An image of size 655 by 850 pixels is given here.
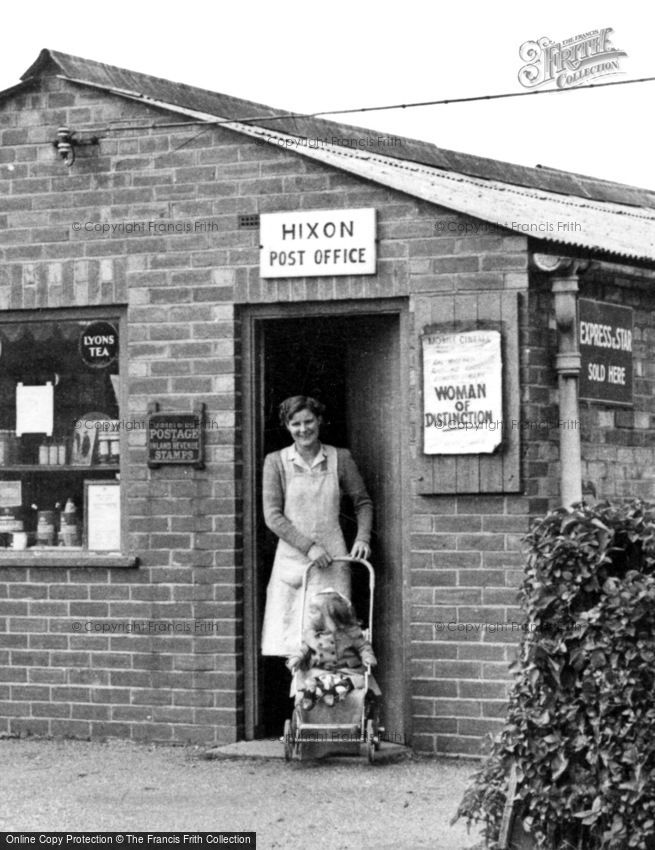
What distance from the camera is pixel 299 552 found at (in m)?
9.56

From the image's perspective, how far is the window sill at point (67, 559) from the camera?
9.95 m

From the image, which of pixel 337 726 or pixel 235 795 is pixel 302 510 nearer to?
pixel 337 726

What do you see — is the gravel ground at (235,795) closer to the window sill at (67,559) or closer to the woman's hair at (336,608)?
the woman's hair at (336,608)

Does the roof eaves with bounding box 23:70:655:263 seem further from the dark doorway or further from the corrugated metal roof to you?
the dark doorway

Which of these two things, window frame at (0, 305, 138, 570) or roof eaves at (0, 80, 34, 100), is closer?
window frame at (0, 305, 138, 570)

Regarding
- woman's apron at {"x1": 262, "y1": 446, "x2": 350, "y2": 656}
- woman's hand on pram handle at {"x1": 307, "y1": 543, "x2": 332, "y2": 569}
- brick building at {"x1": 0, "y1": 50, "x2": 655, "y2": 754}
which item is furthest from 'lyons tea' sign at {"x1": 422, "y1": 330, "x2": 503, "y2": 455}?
woman's hand on pram handle at {"x1": 307, "y1": 543, "x2": 332, "y2": 569}

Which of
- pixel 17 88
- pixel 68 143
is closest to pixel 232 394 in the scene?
pixel 68 143

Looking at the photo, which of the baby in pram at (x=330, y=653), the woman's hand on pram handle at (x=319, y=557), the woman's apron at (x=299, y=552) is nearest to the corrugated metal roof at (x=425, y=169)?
the woman's apron at (x=299, y=552)

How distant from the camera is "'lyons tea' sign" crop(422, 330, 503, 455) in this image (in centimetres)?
912

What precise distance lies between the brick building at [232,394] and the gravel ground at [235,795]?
1.64ft

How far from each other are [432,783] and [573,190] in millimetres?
8054

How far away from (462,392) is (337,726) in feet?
6.67

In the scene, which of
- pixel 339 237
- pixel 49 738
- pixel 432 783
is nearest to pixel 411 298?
pixel 339 237

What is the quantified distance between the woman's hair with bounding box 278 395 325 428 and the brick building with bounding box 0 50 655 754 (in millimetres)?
287
